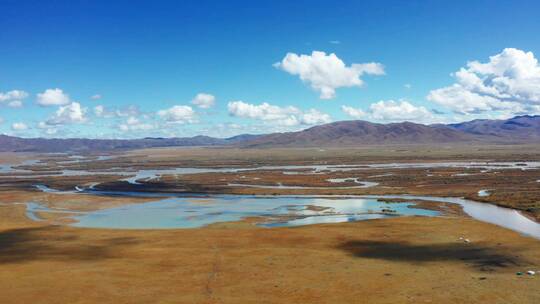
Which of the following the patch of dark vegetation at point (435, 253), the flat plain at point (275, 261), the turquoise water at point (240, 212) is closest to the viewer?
the flat plain at point (275, 261)

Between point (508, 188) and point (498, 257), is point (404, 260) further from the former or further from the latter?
point (508, 188)

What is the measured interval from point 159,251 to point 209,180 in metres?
74.1

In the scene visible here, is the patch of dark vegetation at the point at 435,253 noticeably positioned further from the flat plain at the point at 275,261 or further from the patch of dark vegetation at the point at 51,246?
the patch of dark vegetation at the point at 51,246

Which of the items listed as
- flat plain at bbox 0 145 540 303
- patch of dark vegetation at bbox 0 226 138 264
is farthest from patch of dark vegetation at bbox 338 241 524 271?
patch of dark vegetation at bbox 0 226 138 264

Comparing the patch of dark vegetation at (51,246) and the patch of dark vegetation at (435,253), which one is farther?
the patch of dark vegetation at (51,246)

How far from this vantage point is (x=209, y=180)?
378ft

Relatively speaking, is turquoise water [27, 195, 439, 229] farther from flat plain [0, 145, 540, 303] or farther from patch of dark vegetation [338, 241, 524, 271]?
patch of dark vegetation [338, 241, 524, 271]

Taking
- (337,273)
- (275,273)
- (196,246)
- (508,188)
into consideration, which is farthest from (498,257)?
(508,188)

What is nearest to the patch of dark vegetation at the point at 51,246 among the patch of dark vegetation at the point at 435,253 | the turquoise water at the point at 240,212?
the turquoise water at the point at 240,212

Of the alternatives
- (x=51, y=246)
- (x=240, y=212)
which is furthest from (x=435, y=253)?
(x=51, y=246)

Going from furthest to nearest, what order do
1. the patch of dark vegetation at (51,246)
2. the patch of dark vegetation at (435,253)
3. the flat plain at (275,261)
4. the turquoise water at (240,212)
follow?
1. the turquoise water at (240,212)
2. the patch of dark vegetation at (51,246)
3. the patch of dark vegetation at (435,253)
4. the flat plain at (275,261)

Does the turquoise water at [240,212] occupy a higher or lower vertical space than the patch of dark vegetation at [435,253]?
higher

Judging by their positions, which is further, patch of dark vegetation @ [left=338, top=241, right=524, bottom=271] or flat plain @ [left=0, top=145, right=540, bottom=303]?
patch of dark vegetation @ [left=338, top=241, right=524, bottom=271]

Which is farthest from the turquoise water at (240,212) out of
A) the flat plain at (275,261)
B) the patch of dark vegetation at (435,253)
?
the patch of dark vegetation at (435,253)
